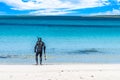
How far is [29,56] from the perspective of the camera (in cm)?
2666

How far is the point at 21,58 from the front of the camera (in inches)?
1000
